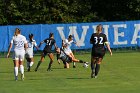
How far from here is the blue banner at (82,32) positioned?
3784 centimetres

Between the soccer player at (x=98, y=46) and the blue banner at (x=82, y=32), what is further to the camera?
the blue banner at (x=82, y=32)

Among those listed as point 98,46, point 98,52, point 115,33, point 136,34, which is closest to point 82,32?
point 115,33

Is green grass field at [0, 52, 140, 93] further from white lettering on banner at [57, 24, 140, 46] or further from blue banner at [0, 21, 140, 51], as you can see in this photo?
white lettering on banner at [57, 24, 140, 46]

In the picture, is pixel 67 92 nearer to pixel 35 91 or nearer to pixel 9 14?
pixel 35 91

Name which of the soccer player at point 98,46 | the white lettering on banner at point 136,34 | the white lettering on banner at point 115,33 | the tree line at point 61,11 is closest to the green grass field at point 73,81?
the soccer player at point 98,46

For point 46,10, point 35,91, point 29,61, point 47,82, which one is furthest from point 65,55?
point 46,10

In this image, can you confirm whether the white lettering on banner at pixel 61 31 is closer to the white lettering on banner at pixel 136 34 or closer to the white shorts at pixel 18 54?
the white lettering on banner at pixel 136 34

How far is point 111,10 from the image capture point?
45.7 metres

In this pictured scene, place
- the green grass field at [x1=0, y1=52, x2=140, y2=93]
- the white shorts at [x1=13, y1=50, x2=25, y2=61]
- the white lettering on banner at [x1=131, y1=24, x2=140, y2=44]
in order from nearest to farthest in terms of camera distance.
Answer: the green grass field at [x1=0, y1=52, x2=140, y2=93] < the white shorts at [x1=13, y1=50, x2=25, y2=61] < the white lettering on banner at [x1=131, y1=24, x2=140, y2=44]

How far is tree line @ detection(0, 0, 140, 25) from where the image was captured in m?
43.2

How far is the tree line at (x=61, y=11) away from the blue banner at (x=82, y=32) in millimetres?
4379

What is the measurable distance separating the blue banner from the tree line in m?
4.38

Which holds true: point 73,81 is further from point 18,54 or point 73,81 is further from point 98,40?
point 18,54

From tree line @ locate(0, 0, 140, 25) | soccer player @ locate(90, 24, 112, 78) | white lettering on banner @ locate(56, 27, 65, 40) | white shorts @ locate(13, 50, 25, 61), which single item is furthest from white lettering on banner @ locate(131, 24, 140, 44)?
white shorts @ locate(13, 50, 25, 61)
